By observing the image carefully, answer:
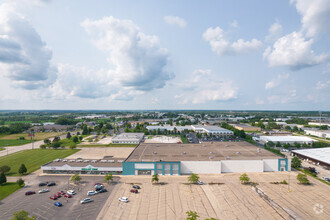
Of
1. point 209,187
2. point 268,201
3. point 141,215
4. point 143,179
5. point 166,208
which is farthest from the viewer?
point 143,179

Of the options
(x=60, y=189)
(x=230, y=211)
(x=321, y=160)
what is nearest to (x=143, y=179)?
(x=60, y=189)

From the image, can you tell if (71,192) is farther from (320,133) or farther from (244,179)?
(320,133)

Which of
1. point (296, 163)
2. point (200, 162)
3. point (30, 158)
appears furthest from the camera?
point (30, 158)

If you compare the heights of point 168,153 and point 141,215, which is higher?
point 168,153

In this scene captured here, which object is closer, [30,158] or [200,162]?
[200,162]

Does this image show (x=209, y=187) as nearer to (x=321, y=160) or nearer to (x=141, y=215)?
(x=141, y=215)

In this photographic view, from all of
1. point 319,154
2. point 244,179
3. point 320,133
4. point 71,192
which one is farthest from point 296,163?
point 320,133

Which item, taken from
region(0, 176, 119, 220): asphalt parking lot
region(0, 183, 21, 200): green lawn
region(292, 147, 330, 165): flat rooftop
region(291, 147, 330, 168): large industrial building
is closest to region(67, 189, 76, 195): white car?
region(0, 176, 119, 220): asphalt parking lot
